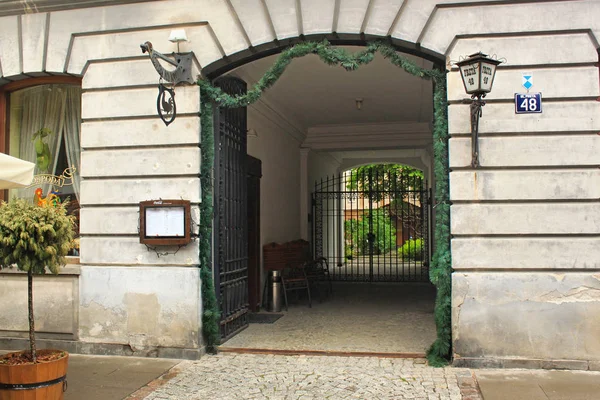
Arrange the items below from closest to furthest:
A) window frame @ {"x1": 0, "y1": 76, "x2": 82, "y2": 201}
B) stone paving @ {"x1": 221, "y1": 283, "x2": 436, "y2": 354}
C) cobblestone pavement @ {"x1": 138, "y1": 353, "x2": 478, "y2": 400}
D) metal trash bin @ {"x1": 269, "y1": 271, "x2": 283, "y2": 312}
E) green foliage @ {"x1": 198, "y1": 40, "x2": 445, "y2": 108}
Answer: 1. cobblestone pavement @ {"x1": 138, "y1": 353, "x2": 478, "y2": 400}
2. green foliage @ {"x1": 198, "y1": 40, "x2": 445, "y2": 108}
3. stone paving @ {"x1": 221, "y1": 283, "x2": 436, "y2": 354}
4. window frame @ {"x1": 0, "y1": 76, "x2": 82, "y2": 201}
5. metal trash bin @ {"x1": 269, "y1": 271, "x2": 283, "y2": 312}

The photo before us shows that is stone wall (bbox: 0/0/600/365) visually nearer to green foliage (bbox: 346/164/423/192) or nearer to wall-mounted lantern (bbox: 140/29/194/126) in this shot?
wall-mounted lantern (bbox: 140/29/194/126)

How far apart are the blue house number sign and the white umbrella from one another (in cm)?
504

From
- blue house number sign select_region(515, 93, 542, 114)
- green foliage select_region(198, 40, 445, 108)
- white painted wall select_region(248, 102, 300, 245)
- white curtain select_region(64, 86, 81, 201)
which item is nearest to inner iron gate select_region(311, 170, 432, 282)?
white painted wall select_region(248, 102, 300, 245)

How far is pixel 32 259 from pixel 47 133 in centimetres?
353

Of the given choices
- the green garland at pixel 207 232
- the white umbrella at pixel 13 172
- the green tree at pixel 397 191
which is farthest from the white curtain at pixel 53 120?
the green tree at pixel 397 191

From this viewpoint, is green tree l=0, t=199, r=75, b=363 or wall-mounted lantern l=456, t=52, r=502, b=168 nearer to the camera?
green tree l=0, t=199, r=75, b=363

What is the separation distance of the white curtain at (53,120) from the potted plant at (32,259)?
278 cm

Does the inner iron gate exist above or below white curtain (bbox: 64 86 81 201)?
below

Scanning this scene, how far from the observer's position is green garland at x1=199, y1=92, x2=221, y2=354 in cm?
669

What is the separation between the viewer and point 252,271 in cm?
956

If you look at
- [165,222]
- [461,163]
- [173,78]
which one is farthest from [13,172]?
[461,163]

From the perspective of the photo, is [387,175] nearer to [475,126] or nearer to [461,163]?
[461,163]

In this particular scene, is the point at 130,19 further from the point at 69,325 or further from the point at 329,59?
the point at 69,325

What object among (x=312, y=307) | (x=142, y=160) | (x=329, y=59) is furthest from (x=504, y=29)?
(x=312, y=307)
